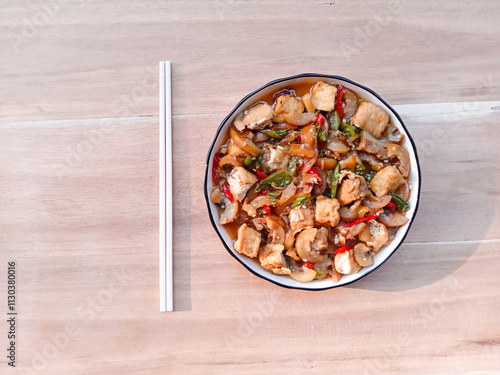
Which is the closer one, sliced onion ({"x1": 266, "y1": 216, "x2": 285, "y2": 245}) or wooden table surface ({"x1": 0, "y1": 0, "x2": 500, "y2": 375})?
sliced onion ({"x1": 266, "y1": 216, "x2": 285, "y2": 245})

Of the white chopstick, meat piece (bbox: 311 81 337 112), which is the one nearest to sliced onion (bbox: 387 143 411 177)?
meat piece (bbox: 311 81 337 112)

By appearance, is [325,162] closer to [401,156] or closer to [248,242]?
[401,156]

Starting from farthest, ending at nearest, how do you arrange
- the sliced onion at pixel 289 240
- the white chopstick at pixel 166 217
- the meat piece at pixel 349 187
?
the white chopstick at pixel 166 217 → the sliced onion at pixel 289 240 → the meat piece at pixel 349 187

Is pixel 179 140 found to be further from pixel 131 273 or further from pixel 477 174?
pixel 477 174

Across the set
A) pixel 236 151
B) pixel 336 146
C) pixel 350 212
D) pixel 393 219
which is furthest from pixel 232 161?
pixel 393 219

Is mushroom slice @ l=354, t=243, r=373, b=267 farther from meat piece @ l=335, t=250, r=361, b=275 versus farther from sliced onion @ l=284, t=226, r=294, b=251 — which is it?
sliced onion @ l=284, t=226, r=294, b=251

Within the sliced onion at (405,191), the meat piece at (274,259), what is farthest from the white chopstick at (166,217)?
the sliced onion at (405,191)

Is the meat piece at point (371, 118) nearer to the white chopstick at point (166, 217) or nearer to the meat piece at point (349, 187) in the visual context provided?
the meat piece at point (349, 187)
